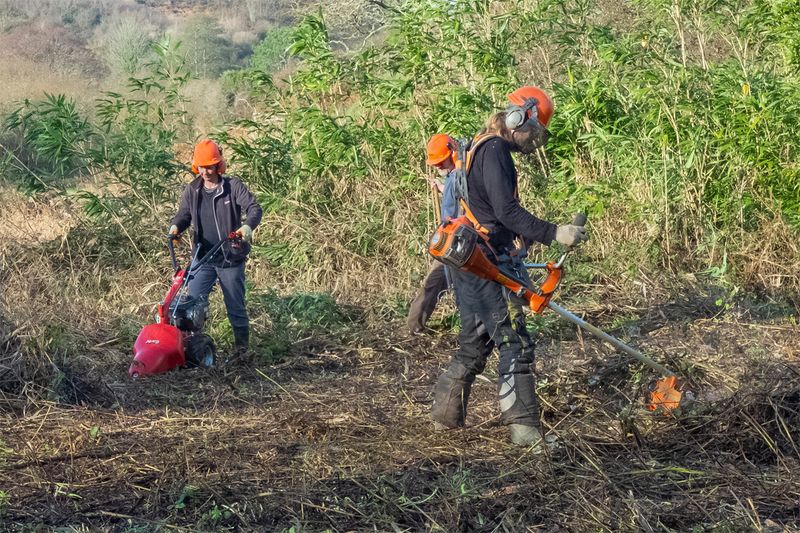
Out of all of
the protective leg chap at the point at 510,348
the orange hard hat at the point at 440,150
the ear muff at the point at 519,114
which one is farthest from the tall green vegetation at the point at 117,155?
the ear muff at the point at 519,114

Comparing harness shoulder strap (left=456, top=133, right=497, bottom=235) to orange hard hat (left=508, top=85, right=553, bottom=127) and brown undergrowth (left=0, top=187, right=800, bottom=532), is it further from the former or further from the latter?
brown undergrowth (left=0, top=187, right=800, bottom=532)

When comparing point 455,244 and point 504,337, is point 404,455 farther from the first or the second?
point 455,244

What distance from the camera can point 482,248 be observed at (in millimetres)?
5367

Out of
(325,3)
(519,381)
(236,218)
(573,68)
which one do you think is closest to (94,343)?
(236,218)

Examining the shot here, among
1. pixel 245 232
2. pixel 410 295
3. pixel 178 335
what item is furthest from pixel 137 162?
pixel 178 335

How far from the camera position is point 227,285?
26.4ft

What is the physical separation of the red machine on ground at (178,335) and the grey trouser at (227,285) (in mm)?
51

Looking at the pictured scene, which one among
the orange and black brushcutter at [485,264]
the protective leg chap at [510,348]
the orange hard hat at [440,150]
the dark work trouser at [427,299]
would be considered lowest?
the dark work trouser at [427,299]

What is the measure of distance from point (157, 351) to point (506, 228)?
9.57ft

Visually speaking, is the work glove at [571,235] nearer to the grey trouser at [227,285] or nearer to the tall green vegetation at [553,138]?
the grey trouser at [227,285]

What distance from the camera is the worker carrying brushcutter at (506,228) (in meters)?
5.36

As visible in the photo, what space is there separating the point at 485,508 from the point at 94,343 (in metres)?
4.70

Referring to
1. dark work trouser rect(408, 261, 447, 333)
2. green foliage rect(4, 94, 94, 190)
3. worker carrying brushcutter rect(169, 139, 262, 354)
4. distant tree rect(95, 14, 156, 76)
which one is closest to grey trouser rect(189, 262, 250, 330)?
worker carrying brushcutter rect(169, 139, 262, 354)

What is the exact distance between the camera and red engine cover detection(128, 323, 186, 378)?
735 centimetres
